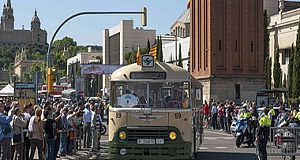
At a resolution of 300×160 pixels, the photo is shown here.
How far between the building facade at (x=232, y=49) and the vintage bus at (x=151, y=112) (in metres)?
36.5

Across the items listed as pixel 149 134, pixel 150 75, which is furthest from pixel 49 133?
pixel 150 75

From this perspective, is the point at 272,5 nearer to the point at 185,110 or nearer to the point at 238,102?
the point at 238,102

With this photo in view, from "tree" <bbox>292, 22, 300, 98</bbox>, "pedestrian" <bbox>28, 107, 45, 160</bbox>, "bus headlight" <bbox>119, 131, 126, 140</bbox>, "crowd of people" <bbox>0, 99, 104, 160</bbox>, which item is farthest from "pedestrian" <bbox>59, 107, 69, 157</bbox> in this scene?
Answer: "tree" <bbox>292, 22, 300, 98</bbox>

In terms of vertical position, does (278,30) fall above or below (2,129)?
above

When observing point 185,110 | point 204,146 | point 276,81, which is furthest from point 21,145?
point 276,81

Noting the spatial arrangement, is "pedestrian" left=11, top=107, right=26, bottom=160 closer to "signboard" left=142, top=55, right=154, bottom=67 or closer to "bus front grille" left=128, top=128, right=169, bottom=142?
"bus front grille" left=128, top=128, right=169, bottom=142

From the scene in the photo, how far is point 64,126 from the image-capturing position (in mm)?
18625

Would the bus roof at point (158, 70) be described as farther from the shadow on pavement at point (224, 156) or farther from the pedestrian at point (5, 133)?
the shadow on pavement at point (224, 156)

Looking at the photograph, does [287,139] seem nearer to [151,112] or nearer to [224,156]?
[224,156]

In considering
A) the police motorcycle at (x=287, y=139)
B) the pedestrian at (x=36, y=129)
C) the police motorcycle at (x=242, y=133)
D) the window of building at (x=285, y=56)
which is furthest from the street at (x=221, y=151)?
the window of building at (x=285, y=56)

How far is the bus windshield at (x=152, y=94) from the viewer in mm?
14898

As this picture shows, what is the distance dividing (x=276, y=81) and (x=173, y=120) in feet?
170

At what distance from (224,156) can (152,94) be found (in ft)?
20.9

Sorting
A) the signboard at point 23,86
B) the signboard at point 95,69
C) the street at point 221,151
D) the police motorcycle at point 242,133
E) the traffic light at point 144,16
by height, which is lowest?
the street at point 221,151
